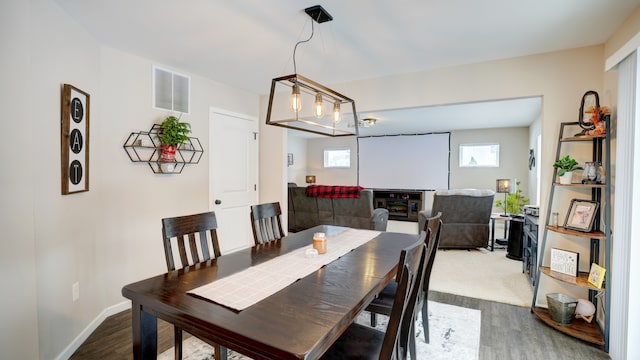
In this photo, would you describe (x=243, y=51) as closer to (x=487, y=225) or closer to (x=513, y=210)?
(x=487, y=225)

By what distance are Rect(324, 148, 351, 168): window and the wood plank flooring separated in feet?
21.7

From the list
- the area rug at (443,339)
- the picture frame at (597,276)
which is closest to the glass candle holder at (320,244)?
the area rug at (443,339)

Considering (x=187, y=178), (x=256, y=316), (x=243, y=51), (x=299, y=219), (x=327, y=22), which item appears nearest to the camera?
(x=256, y=316)

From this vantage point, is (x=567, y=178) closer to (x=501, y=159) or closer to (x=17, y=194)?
(x=17, y=194)

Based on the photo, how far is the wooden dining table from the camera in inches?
40.7

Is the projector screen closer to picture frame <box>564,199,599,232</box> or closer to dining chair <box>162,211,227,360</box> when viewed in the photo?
picture frame <box>564,199,599,232</box>

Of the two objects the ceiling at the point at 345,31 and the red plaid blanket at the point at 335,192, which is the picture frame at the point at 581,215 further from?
the red plaid blanket at the point at 335,192

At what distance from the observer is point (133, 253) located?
2.99 metres

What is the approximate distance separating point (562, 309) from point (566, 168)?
3.84 ft

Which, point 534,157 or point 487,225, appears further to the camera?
point 534,157

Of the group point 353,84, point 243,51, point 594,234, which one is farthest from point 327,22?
point 594,234

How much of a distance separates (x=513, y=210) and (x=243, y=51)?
5.80 metres

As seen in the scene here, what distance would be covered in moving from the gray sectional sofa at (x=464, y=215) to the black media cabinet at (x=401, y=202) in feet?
10.2

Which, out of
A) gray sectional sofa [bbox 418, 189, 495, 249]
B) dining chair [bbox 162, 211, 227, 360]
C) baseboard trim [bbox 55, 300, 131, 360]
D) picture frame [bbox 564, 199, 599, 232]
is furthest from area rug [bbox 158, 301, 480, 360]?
gray sectional sofa [bbox 418, 189, 495, 249]
